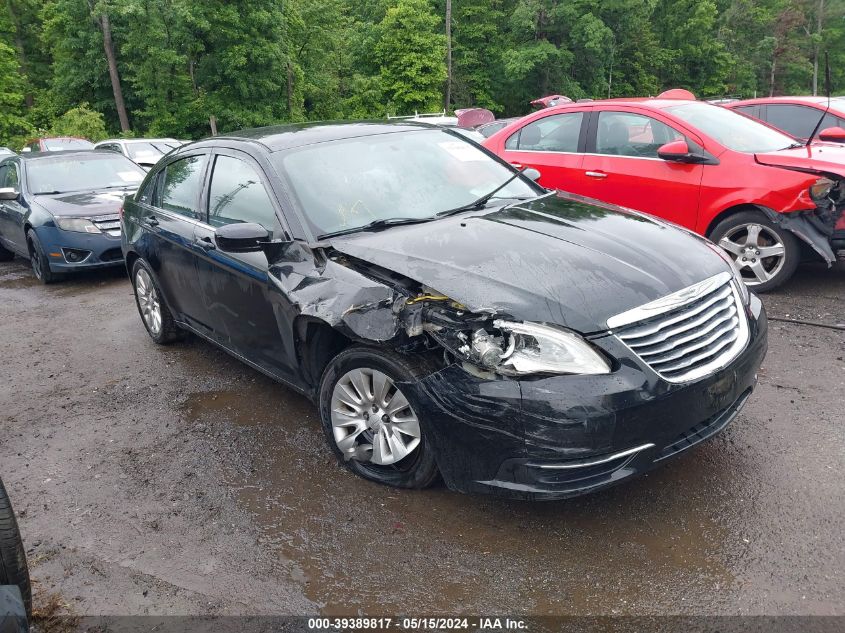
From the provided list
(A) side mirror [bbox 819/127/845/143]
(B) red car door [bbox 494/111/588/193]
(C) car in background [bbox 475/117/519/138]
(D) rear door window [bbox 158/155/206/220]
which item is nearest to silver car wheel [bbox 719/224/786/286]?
(B) red car door [bbox 494/111/588/193]

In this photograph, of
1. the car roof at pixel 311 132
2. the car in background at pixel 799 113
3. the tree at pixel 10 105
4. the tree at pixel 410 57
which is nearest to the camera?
the car roof at pixel 311 132

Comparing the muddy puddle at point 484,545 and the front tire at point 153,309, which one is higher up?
the front tire at point 153,309

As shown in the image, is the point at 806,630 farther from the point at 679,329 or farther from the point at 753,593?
the point at 679,329

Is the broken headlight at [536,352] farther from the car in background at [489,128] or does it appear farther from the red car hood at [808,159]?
the car in background at [489,128]

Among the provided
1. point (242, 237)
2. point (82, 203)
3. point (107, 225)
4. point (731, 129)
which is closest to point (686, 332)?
point (242, 237)

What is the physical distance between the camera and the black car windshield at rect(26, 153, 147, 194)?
28.5 ft

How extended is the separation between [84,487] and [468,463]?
2.16m

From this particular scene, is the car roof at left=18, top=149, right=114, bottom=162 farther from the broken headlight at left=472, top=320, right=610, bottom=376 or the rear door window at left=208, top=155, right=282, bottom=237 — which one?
the broken headlight at left=472, top=320, right=610, bottom=376

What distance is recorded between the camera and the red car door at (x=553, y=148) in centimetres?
674

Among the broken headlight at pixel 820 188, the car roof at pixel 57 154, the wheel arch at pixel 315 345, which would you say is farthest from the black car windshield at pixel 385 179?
the car roof at pixel 57 154

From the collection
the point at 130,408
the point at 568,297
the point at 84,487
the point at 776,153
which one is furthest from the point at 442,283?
the point at 776,153

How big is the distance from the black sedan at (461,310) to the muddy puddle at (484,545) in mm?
238

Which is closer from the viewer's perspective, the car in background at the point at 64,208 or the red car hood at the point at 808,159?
the red car hood at the point at 808,159

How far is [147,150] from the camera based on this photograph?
608 inches
